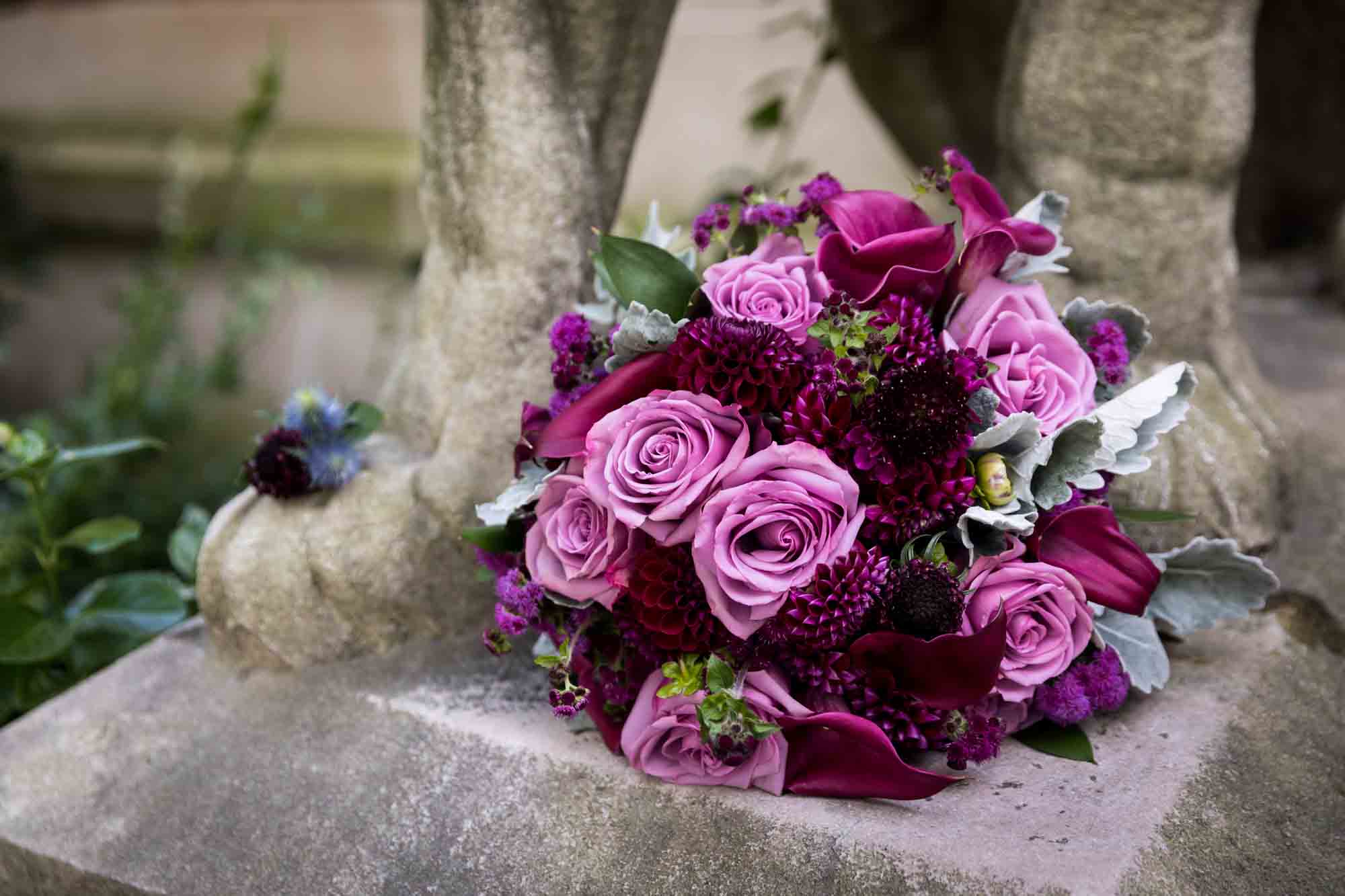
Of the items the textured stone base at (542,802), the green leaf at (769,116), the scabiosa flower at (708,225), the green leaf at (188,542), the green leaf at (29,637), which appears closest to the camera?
the textured stone base at (542,802)

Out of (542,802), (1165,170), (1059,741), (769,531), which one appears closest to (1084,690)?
(1059,741)

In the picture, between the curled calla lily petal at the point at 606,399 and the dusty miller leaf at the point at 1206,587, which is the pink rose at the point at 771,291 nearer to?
the curled calla lily petal at the point at 606,399

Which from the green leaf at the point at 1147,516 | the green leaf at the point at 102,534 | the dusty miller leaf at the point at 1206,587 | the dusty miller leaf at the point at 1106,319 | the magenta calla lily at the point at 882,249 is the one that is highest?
the magenta calla lily at the point at 882,249

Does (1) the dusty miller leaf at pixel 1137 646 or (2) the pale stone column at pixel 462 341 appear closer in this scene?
(1) the dusty miller leaf at pixel 1137 646

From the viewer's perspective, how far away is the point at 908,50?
1786 millimetres

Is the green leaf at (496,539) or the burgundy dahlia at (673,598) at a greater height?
the burgundy dahlia at (673,598)

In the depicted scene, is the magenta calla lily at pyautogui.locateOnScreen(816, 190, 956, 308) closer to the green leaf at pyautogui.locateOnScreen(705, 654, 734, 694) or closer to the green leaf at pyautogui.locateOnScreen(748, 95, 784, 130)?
the green leaf at pyautogui.locateOnScreen(705, 654, 734, 694)

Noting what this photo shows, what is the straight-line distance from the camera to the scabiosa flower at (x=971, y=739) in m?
0.80

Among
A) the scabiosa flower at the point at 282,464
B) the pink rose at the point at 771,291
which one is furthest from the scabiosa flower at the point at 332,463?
the pink rose at the point at 771,291

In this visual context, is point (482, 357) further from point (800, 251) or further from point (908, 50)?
point (908, 50)

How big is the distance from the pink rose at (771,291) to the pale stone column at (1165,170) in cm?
39

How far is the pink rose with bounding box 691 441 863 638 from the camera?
2.55 feet

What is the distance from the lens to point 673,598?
0.81 metres

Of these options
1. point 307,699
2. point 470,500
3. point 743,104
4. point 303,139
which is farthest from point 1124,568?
point 303,139
